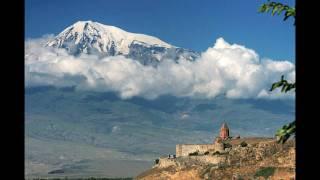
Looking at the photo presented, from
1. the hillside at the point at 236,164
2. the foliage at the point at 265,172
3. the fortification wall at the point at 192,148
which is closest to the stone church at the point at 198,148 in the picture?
the fortification wall at the point at 192,148

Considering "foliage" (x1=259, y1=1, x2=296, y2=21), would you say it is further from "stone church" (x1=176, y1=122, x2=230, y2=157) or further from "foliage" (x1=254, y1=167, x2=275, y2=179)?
"stone church" (x1=176, y1=122, x2=230, y2=157)

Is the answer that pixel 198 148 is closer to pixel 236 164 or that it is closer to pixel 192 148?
pixel 192 148

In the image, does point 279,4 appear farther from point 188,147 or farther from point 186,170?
point 188,147

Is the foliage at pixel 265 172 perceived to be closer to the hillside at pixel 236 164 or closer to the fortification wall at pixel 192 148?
the hillside at pixel 236 164

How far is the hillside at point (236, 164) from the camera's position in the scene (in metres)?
97.2

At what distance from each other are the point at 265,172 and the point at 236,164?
366 inches

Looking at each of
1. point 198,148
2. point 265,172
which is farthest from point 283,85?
point 198,148

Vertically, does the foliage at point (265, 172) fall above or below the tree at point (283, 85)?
below

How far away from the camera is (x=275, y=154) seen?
101 meters

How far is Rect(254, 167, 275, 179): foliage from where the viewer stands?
92175mm

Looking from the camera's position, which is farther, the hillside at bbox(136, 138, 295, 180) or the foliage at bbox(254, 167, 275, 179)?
the hillside at bbox(136, 138, 295, 180)

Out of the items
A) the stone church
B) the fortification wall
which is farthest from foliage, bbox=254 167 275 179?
the fortification wall
